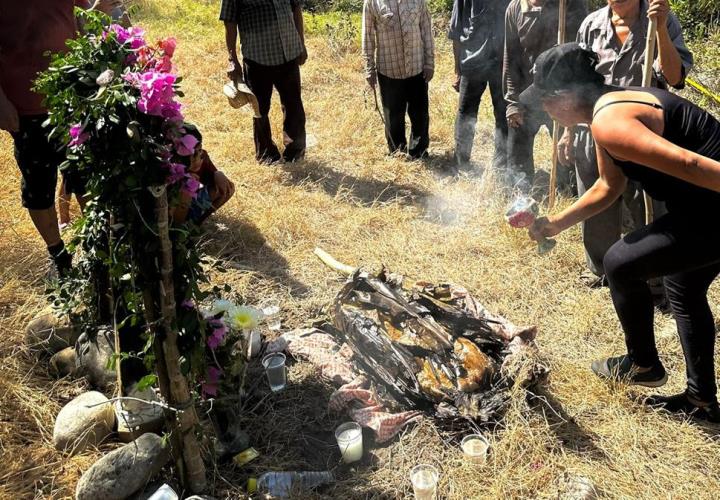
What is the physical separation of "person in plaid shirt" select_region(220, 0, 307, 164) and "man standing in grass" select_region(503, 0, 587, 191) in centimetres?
205

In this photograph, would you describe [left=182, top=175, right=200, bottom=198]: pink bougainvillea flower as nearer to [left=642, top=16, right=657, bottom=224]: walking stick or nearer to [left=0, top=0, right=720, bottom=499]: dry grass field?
[left=0, top=0, right=720, bottom=499]: dry grass field

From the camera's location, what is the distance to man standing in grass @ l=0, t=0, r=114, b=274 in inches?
138

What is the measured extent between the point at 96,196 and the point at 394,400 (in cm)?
171

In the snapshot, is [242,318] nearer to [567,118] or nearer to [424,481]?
[424,481]

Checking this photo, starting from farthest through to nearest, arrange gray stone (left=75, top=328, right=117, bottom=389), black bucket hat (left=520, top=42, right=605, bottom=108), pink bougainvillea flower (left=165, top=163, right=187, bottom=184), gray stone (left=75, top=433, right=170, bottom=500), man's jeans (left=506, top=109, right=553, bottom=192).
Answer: man's jeans (left=506, top=109, right=553, bottom=192)
gray stone (left=75, top=328, right=117, bottom=389)
black bucket hat (left=520, top=42, right=605, bottom=108)
gray stone (left=75, top=433, right=170, bottom=500)
pink bougainvillea flower (left=165, top=163, right=187, bottom=184)

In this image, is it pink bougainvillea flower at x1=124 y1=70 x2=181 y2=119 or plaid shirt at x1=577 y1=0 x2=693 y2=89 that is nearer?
pink bougainvillea flower at x1=124 y1=70 x2=181 y2=119

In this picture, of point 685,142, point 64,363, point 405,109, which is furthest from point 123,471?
point 405,109

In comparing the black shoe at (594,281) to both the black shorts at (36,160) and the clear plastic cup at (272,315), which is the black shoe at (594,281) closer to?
the clear plastic cup at (272,315)

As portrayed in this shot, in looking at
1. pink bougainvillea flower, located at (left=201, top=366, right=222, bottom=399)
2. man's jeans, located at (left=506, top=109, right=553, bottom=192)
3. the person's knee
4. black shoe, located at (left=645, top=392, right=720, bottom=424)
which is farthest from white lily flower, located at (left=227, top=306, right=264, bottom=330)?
man's jeans, located at (left=506, top=109, right=553, bottom=192)

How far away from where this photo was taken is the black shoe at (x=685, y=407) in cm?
279

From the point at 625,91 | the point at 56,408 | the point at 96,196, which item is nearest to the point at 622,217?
the point at 625,91

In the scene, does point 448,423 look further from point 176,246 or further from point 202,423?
point 176,246

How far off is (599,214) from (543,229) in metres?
0.93

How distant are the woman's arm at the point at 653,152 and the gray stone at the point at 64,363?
115 inches
